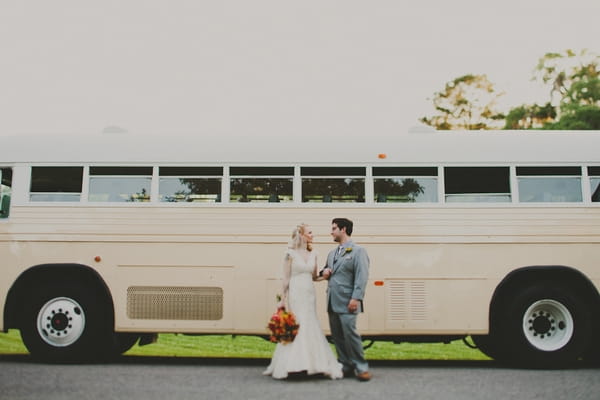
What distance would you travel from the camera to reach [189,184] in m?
8.24

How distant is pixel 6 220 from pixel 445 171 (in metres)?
6.12

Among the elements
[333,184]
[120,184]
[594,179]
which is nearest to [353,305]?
[333,184]

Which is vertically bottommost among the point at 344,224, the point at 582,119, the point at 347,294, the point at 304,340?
the point at 304,340

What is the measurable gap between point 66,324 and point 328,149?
4316 mm

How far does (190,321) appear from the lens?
8.01m

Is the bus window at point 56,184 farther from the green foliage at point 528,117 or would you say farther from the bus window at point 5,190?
the green foliage at point 528,117

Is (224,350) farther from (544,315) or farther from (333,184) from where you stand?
(544,315)

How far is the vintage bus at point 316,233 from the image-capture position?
7934 mm

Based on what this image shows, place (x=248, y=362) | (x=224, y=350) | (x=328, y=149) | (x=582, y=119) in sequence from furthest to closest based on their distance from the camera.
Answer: (x=582, y=119) → (x=224, y=350) → (x=248, y=362) → (x=328, y=149)

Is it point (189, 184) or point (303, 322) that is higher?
point (189, 184)

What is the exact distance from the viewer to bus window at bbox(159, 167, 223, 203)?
821 cm

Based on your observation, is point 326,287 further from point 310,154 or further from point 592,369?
point 592,369

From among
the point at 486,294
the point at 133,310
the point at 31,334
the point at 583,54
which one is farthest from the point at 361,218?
the point at 583,54

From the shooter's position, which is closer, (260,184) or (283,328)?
(283,328)
